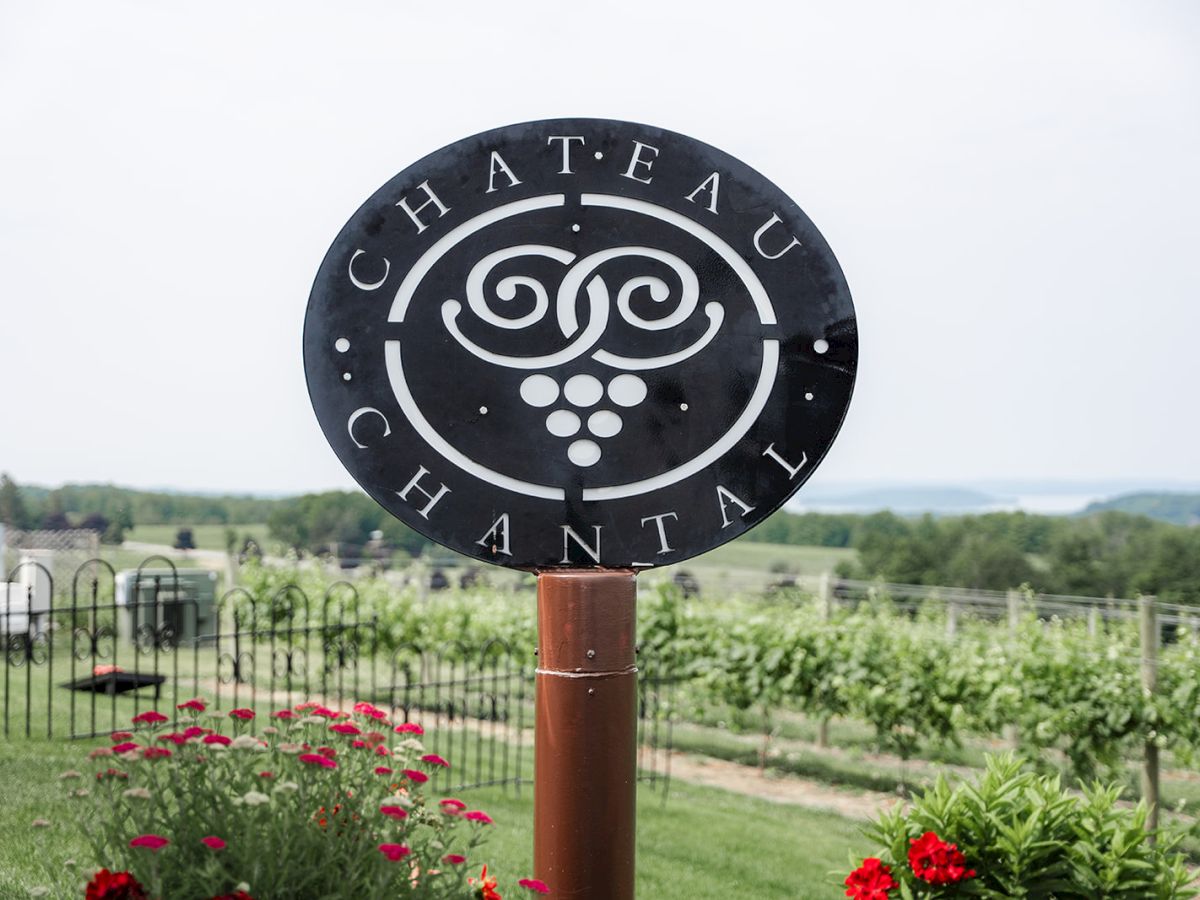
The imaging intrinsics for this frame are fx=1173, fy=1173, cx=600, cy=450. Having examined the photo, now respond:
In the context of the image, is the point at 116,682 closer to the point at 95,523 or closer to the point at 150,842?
the point at 95,523

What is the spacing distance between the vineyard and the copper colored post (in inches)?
224

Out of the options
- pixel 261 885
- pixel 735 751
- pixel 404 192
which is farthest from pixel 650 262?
pixel 735 751

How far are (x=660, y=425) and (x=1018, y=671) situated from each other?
724cm

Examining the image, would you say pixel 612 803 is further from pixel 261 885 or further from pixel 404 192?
pixel 404 192

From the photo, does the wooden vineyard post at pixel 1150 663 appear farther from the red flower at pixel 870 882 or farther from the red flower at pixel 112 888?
the red flower at pixel 112 888

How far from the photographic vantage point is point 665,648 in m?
10.9

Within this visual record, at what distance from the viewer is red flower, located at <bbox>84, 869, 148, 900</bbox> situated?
228cm

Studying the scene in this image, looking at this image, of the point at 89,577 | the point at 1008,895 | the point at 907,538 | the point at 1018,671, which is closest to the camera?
the point at 1008,895

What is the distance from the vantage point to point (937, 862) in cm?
371

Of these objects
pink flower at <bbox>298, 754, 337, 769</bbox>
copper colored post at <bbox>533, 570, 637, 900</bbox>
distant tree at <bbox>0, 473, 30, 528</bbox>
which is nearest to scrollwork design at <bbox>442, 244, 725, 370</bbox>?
copper colored post at <bbox>533, 570, 637, 900</bbox>

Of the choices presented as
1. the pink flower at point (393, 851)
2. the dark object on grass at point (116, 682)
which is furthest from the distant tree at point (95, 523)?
the pink flower at point (393, 851)

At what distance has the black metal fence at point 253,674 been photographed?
8273mm

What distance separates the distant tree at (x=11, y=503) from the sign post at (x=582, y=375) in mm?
18114

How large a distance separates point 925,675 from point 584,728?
24.7ft
